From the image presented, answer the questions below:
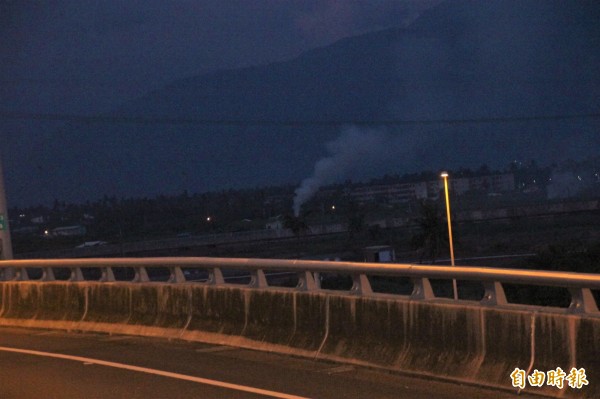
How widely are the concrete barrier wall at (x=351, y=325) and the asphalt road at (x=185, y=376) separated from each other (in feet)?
A: 0.75

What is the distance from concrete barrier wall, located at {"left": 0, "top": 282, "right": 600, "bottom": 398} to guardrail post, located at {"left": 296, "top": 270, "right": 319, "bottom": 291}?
12cm

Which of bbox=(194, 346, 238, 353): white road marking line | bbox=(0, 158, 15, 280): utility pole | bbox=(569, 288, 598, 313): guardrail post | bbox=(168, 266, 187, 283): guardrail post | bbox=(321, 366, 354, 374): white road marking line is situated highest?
bbox=(0, 158, 15, 280): utility pole

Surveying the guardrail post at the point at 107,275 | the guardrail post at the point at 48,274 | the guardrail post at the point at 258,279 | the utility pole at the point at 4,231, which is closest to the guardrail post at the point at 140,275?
the guardrail post at the point at 107,275

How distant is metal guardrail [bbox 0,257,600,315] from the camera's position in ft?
29.6

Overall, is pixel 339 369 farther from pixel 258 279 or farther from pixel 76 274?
pixel 76 274

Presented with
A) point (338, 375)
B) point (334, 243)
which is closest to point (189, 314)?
point (338, 375)

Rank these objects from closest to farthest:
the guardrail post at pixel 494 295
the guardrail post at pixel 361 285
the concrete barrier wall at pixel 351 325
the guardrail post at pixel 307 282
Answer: the concrete barrier wall at pixel 351 325
the guardrail post at pixel 494 295
the guardrail post at pixel 361 285
the guardrail post at pixel 307 282

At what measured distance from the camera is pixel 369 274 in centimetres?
1180

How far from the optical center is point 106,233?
120250 millimetres

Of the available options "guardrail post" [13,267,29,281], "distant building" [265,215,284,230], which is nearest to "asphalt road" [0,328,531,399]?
"guardrail post" [13,267,29,281]

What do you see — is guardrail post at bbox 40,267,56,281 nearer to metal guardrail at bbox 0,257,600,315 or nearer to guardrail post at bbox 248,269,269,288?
metal guardrail at bbox 0,257,600,315

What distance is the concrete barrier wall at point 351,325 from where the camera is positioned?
9203 mm

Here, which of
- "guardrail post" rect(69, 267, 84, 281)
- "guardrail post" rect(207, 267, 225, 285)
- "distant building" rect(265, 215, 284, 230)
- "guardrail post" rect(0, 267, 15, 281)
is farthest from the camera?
"distant building" rect(265, 215, 284, 230)

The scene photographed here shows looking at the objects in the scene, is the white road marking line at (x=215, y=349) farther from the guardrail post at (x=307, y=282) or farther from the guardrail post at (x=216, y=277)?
the guardrail post at (x=307, y=282)
